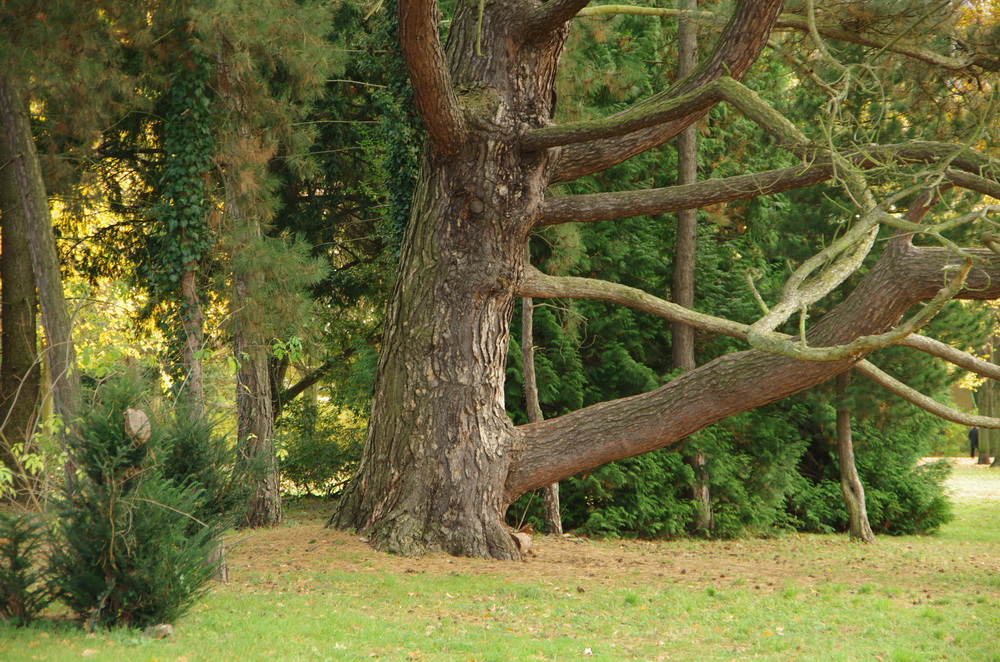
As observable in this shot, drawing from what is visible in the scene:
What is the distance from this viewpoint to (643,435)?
8.62 meters

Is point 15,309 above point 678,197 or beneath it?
beneath

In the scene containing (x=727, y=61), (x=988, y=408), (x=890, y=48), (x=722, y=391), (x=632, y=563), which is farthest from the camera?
(x=988, y=408)

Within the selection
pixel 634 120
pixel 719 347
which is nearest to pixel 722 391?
pixel 634 120

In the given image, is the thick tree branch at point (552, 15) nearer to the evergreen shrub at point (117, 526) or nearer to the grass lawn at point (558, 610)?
the grass lawn at point (558, 610)

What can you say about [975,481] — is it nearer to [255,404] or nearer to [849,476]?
[849,476]

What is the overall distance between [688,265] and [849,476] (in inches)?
154

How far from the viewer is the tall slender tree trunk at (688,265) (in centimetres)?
1231

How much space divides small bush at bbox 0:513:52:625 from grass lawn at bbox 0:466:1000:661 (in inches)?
6.6

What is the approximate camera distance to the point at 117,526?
16.8 ft

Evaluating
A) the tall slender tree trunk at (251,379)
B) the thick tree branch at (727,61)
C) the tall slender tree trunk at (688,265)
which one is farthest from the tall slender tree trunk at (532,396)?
the tall slender tree trunk at (251,379)

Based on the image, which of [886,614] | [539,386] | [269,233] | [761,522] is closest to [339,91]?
[269,233]

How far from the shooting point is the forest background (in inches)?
386

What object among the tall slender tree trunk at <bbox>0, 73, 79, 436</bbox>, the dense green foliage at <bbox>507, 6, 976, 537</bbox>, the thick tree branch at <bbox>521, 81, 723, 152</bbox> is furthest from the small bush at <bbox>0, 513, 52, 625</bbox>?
the dense green foliage at <bbox>507, 6, 976, 537</bbox>

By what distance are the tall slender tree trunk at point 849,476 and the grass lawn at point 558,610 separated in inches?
105
